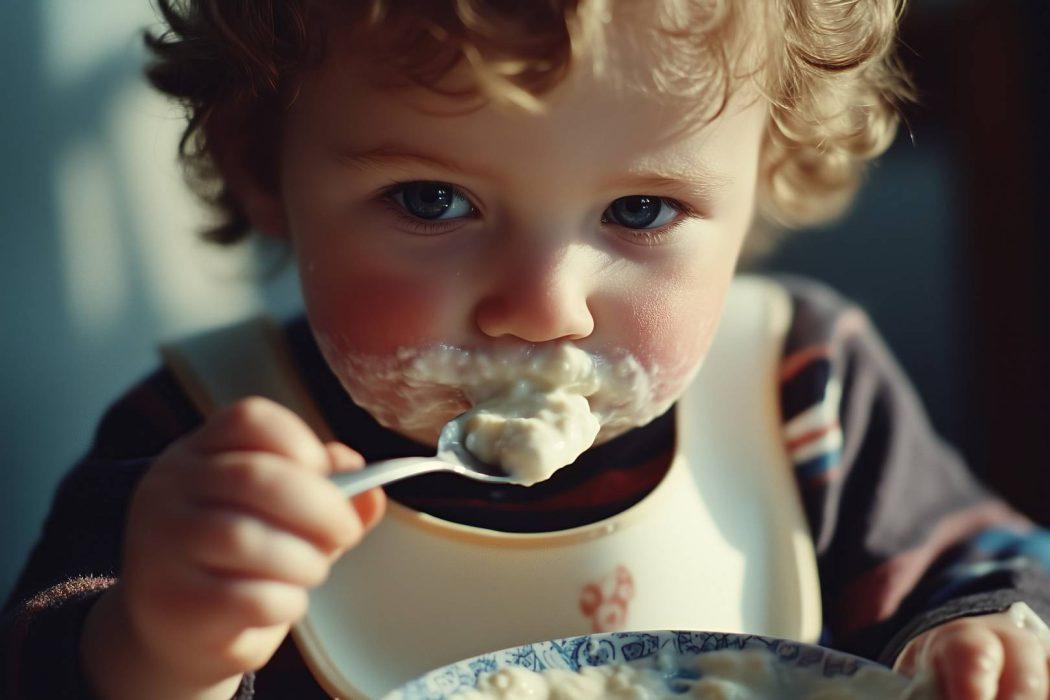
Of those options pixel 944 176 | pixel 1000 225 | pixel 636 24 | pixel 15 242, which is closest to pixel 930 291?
pixel 944 176

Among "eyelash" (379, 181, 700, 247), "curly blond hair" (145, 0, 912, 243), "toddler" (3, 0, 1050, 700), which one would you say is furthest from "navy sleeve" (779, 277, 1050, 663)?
"eyelash" (379, 181, 700, 247)

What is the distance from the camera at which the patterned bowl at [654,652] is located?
63cm

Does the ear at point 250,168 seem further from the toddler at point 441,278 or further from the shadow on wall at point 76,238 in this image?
the shadow on wall at point 76,238

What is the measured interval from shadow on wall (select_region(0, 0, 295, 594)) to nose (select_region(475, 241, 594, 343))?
0.45 metres

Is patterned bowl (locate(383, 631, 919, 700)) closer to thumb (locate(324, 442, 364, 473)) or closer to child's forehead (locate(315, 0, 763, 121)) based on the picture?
thumb (locate(324, 442, 364, 473))

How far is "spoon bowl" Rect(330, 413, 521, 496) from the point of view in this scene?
1.83ft

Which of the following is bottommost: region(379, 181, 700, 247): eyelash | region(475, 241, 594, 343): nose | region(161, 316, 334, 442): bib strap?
region(161, 316, 334, 442): bib strap

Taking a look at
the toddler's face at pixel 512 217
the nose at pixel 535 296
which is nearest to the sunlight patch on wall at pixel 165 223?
the toddler's face at pixel 512 217

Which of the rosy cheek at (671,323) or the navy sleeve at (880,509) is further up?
the rosy cheek at (671,323)

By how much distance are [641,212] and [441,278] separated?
0.14 m

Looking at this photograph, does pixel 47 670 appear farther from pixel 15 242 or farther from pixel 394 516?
pixel 15 242

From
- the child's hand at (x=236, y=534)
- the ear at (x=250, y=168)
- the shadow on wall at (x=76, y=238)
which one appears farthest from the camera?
the shadow on wall at (x=76, y=238)

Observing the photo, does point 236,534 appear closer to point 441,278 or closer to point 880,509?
point 441,278

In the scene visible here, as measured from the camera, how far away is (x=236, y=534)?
0.54 meters
